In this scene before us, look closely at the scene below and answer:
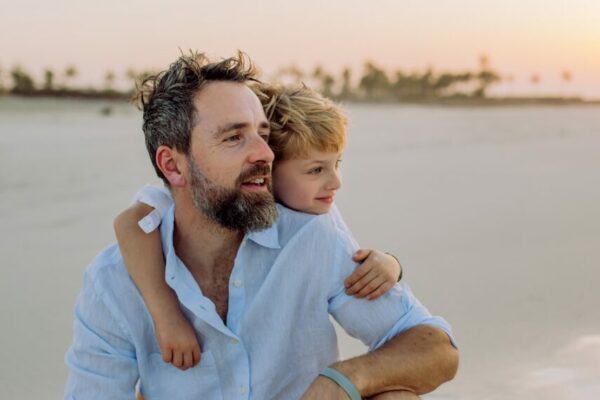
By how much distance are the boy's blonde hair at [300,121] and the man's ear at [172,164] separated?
1.08 ft

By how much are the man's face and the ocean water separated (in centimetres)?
89

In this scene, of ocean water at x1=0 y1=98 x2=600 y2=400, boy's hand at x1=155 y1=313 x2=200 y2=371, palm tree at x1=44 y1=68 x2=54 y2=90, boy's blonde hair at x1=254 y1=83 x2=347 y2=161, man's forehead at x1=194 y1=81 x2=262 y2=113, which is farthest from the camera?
palm tree at x1=44 y1=68 x2=54 y2=90

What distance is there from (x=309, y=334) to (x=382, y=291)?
233mm

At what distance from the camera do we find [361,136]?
670 inches

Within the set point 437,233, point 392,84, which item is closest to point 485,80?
point 392,84

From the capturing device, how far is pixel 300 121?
2727mm

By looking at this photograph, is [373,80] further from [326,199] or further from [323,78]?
[326,199]

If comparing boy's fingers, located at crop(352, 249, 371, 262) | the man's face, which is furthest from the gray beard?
boy's fingers, located at crop(352, 249, 371, 262)

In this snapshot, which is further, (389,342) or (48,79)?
(48,79)

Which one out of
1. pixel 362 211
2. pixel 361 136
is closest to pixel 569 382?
pixel 362 211

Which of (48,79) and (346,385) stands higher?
(346,385)

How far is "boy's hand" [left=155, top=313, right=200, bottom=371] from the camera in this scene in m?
2.28

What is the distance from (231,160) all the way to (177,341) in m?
0.47

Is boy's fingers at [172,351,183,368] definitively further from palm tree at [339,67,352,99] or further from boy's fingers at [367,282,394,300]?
palm tree at [339,67,352,99]
